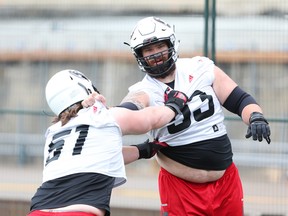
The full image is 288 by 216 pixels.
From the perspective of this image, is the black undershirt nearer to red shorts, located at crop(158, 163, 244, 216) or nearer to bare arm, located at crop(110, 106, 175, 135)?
red shorts, located at crop(158, 163, 244, 216)

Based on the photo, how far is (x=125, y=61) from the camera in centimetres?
877

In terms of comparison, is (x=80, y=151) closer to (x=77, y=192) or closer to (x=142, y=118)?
(x=77, y=192)

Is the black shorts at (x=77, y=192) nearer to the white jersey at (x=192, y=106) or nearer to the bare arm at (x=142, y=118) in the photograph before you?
the bare arm at (x=142, y=118)

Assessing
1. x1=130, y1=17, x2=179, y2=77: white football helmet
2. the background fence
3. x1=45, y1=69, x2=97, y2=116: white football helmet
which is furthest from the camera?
the background fence

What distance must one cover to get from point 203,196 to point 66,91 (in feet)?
4.65

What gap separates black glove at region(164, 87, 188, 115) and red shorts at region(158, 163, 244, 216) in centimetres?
65

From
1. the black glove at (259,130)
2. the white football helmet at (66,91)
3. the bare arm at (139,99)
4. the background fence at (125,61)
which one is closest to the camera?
the white football helmet at (66,91)

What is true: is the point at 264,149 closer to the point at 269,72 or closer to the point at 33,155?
the point at 269,72

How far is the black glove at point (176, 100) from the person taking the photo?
5.25 m

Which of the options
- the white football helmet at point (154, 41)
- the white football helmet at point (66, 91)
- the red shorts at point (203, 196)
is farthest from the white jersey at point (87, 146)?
the red shorts at point (203, 196)

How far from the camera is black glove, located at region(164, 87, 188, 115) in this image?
207 inches

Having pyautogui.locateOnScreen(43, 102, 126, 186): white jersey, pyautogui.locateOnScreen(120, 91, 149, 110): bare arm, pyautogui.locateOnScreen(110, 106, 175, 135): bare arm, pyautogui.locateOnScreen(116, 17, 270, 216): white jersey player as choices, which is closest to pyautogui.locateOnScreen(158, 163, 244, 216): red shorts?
pyautogui.locateOnScreen(116, 17, 270, 216): white jersey player

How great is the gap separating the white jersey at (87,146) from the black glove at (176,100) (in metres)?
0.58

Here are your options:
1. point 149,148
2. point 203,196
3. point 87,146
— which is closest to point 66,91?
point 87,146
